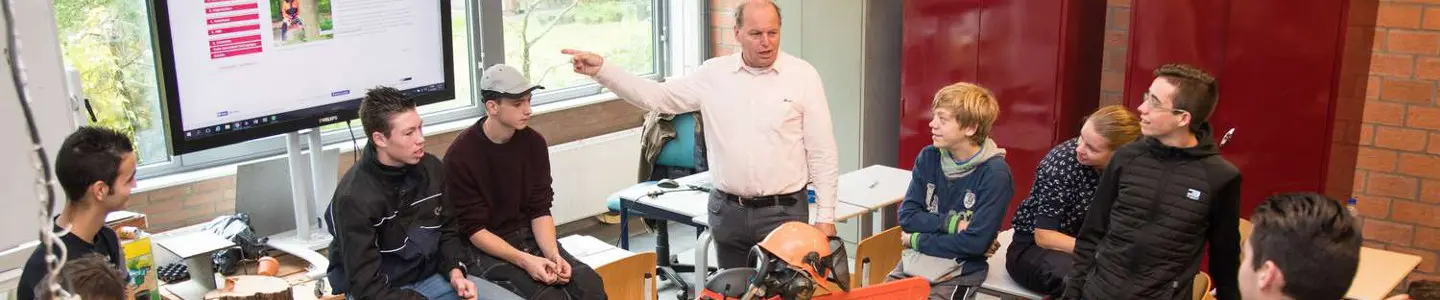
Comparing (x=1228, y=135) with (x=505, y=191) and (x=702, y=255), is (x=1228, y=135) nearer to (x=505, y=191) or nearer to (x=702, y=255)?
(x=702, y=255)

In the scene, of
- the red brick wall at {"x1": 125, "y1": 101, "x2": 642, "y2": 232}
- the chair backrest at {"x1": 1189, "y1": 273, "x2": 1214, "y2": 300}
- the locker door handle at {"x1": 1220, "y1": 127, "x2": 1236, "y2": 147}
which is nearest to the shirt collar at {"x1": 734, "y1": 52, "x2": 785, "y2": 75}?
the chair backrest at {"x1": 1189, "y1": 273, "x2": 1214, "y2": 300}

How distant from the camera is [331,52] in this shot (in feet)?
13.6

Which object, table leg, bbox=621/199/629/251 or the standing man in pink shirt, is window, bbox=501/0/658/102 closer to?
table leg, bbox=621/199/629/251

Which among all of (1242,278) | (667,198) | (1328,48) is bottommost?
(667,198)

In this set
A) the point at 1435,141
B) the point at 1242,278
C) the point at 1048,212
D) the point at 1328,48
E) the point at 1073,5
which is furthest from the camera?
the point at 1073,5

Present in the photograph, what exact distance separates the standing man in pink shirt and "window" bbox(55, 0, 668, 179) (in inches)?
74.3

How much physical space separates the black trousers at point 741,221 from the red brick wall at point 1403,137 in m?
2.39

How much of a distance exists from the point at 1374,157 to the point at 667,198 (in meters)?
2.77

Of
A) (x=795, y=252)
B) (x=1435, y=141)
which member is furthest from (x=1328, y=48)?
(x=795, y=252)

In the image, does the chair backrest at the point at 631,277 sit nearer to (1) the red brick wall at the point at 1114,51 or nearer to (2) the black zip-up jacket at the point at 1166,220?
(2) the black zip-up jacket at the point at 1166,220

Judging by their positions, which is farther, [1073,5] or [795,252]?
[1073,5]

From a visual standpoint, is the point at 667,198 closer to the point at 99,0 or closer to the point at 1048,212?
the point at 1048,212

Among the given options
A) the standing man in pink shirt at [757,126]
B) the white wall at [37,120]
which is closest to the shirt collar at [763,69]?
the standing man in pink shirt at [757,126]

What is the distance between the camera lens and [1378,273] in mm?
3385
